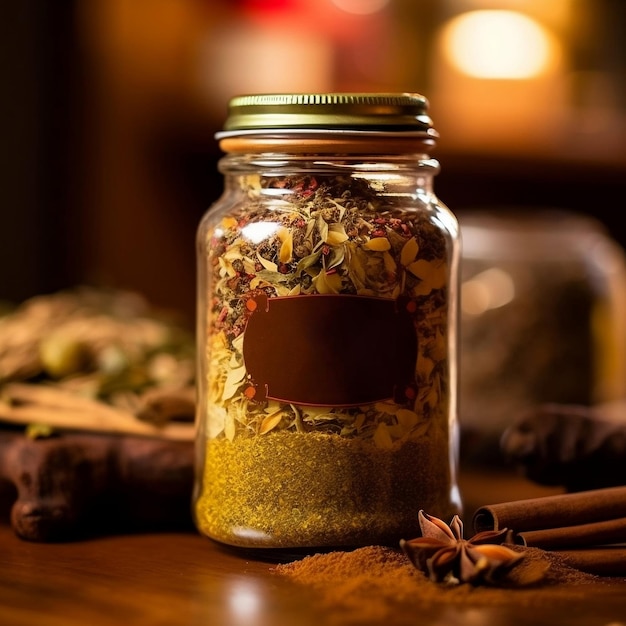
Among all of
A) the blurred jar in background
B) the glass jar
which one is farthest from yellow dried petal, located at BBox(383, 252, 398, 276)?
the blurred jar in background

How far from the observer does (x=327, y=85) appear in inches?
99.7

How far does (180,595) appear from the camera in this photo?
2.71ft

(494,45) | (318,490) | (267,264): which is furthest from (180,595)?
(494,45)

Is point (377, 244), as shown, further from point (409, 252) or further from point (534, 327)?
point (534, 327)

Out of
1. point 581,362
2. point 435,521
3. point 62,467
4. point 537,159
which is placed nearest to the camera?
point 435,521

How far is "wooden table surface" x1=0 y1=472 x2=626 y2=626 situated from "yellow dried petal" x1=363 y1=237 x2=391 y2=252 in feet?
0.91

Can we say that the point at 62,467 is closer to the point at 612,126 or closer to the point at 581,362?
the point at 581,362

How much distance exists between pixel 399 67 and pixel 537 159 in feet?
1.39

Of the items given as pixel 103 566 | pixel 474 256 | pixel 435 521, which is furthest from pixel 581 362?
pixel 103 566

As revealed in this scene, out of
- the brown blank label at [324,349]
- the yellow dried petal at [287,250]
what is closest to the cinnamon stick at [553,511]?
the brown blank label at [324,349]

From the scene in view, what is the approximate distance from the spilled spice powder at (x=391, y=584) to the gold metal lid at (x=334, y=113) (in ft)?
1.16

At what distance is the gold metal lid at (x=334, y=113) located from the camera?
91 centimetres

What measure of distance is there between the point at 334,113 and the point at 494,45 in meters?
1.86

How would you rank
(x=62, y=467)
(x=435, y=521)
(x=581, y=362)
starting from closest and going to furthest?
(x=435, y=521) → (x=62, y=467) → (x=581, y=362)
